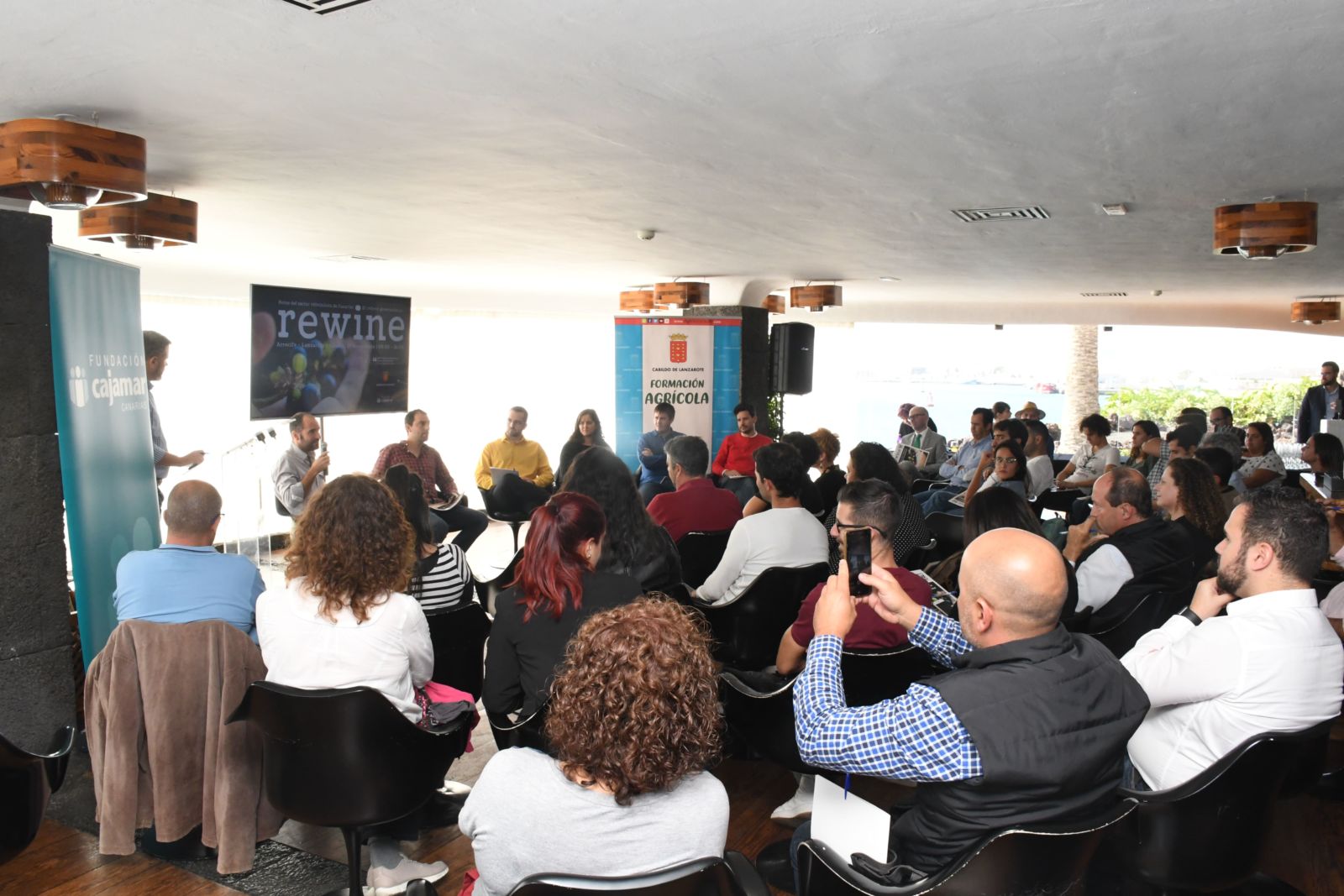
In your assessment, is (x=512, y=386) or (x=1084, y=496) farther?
(x=512, y=386)

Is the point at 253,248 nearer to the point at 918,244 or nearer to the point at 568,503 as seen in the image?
the point at 918,244

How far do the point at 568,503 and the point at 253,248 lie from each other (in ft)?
18.9

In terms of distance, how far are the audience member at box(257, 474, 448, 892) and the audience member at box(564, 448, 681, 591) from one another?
104 centimetres

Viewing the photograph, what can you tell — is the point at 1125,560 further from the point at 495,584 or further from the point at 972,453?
the point at 972,453

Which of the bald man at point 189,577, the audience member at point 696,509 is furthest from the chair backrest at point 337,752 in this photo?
the audience member at point 696,509

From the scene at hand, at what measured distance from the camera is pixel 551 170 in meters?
4.43

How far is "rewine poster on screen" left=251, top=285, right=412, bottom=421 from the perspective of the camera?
18.3 feet

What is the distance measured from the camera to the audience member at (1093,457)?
775 centimetres

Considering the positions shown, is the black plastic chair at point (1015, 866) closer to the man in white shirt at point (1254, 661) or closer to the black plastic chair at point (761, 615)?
the man in white shirt at point (1254, 661)

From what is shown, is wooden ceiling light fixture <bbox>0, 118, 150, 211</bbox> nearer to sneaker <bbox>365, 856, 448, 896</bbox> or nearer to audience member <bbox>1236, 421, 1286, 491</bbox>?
sneaker <bbox>365, 856, 448, 896</bbox>

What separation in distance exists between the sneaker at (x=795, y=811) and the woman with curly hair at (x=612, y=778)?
6.22 ft

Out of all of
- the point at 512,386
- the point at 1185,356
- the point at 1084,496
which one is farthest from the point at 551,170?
the point at 1185,356

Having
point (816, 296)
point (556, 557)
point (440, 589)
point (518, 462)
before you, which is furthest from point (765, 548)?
point (816, 296)

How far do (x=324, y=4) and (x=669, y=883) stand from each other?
2.11 m
